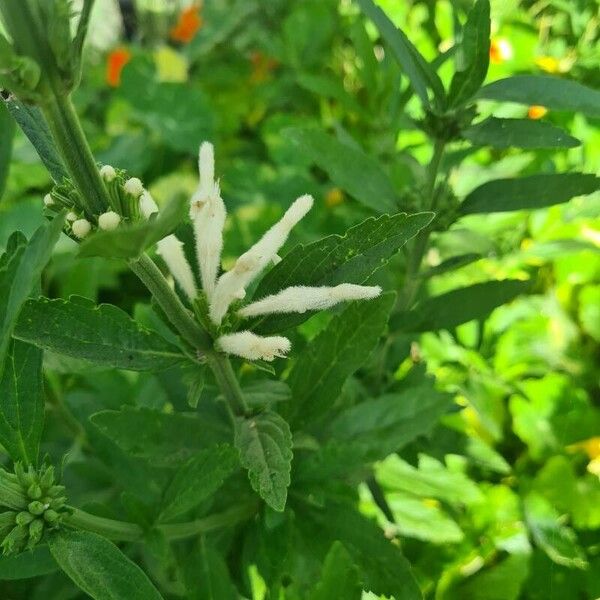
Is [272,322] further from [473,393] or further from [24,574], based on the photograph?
[473,393]

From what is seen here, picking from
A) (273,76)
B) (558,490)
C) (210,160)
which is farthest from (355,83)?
(210,160)

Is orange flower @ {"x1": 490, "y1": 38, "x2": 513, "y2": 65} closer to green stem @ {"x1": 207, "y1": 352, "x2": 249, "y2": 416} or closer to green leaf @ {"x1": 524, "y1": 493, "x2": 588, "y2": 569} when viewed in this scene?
green leaf @ {"x1": 524, "y1": 493, "x2": 588, "y2": 569}

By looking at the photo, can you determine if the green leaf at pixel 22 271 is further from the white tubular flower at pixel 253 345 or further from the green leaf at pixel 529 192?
the green leaf at pixel 529 192

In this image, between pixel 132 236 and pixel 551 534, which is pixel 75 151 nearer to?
pixel 132 236

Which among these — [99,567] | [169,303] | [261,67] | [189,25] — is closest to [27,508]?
[99,567]

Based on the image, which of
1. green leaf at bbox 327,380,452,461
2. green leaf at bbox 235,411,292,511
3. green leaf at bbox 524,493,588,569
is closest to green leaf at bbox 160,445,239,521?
green leaf at bbox 235,411,292,511

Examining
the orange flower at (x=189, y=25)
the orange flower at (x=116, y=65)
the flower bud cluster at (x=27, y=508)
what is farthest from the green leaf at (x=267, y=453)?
the orange flower at (x=189, y=25)

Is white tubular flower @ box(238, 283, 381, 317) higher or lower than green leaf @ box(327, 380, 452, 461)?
higher
